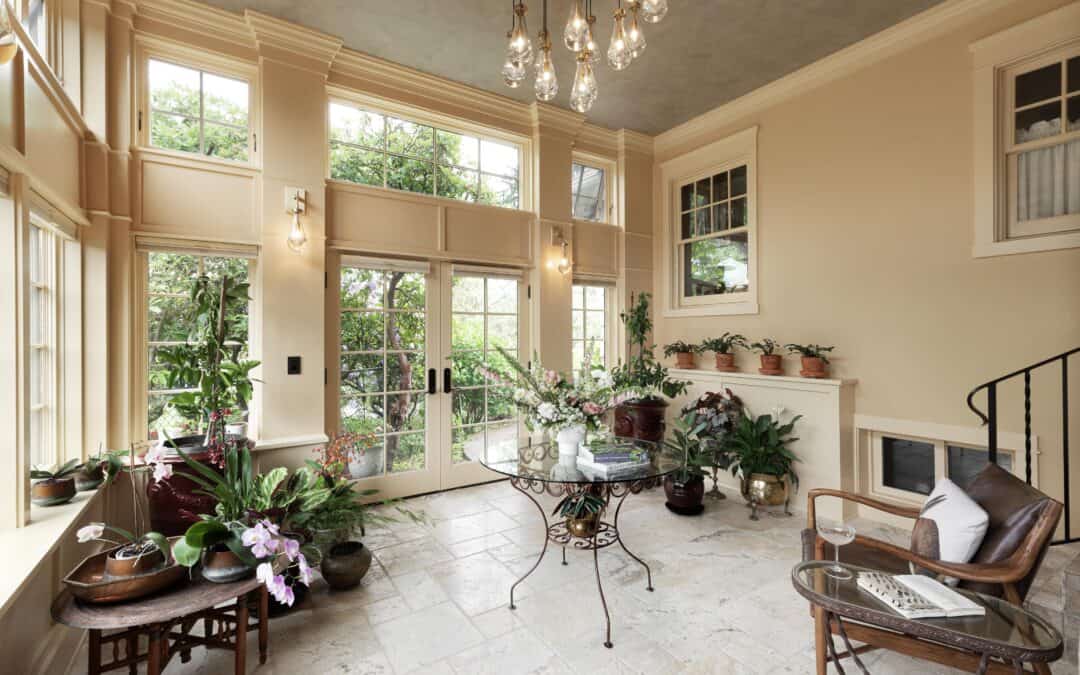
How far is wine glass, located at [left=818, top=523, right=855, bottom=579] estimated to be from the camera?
1.79 m

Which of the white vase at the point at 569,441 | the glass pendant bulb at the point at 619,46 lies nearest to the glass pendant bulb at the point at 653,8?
the glass pendant bulb at the point at 619,46

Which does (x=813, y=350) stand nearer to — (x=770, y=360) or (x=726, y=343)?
(x=770, y=360)

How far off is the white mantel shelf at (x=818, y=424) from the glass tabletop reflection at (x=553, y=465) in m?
1.58

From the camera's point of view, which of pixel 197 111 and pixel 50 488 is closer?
pixel 50 488

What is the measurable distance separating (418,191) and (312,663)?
352 cm

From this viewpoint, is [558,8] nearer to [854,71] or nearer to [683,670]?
[854,71]

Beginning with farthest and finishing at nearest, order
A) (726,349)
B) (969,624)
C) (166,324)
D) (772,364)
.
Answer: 1. (726,349)
2. (772,364)
3. (166,324)
4. (969,624)

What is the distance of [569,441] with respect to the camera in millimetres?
2828

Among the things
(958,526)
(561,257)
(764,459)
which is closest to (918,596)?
(958,526)

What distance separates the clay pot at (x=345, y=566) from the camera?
2.67 metres

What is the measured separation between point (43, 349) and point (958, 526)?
4.38m

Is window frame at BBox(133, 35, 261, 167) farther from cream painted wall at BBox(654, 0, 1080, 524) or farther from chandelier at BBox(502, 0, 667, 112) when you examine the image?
cream painted wall at BBox(654, 0, 1080, 524)

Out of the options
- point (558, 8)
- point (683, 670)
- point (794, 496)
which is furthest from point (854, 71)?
point (683, 670)

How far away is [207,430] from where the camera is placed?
3.19m
